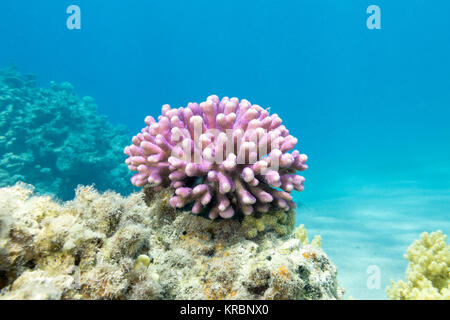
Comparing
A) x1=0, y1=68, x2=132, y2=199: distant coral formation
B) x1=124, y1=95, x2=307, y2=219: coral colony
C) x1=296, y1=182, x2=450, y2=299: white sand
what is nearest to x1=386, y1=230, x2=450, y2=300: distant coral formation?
x1=124, y1=95, x2=307, y2=219: coral colony

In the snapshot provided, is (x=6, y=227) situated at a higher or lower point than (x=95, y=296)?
higher

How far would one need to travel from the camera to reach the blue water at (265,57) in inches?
3290

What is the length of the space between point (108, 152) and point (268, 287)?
17169 mm

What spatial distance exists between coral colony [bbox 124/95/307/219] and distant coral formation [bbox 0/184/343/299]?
27 centimetres

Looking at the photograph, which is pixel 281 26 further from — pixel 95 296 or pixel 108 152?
pixel 95 296

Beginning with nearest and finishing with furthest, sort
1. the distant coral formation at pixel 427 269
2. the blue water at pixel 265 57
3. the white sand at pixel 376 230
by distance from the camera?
1. the distant coral formation at pixel 427 269
2. the white sand at pixel 376 230
3. the blue water at pixel 265 57

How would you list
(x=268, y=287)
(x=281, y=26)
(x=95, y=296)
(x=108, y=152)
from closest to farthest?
(x=95, y=296), (x=268, y=287), (x=108, y=152), (x=281, y=26)

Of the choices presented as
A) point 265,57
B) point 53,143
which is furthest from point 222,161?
point 265,57

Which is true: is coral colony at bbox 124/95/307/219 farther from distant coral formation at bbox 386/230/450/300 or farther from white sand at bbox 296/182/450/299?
white sand at bbox 296/182/450/299

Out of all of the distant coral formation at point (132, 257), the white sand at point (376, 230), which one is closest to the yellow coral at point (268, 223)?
the distant coral formation at point (132, 257)

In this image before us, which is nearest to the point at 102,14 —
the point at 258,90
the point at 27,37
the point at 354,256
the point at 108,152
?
the point at 27,37

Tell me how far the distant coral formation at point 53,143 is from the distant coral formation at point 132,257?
13.0 m

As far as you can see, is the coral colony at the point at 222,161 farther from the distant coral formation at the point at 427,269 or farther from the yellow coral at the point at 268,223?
the distant coral formation at the point at 427,269
